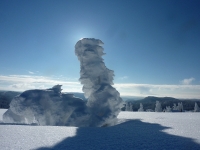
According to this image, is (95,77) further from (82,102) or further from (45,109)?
(45,109)

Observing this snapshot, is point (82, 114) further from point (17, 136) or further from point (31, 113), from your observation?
point (17, 136)

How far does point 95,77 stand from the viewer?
2569 cm

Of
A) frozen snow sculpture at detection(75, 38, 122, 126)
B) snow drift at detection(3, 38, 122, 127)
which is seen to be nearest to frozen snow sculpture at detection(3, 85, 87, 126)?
snow drift at detection(3, 38, 122, 127)

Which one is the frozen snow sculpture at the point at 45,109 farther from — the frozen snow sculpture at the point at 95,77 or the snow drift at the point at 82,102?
the frozen snow sculpture at the point at 95,77

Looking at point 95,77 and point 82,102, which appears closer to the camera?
point 82,102

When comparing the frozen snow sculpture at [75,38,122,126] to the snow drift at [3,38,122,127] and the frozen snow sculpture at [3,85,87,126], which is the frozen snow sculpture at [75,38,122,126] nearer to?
the snow drift at [3,38,122,127]

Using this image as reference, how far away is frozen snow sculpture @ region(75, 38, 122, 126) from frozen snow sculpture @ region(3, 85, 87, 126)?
2.19m

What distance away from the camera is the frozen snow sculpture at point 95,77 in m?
23.7

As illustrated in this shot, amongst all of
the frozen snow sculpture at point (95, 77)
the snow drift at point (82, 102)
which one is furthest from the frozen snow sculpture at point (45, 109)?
the frozen snow sculpture at point (95, 77)

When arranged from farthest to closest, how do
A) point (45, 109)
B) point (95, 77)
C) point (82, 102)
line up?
point (95, 77) < point (82, 102) < point (45, 109)

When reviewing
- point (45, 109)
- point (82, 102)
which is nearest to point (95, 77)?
point (82, 102)

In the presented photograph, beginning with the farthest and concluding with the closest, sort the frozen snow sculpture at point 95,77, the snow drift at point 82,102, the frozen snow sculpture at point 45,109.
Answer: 1. the frozen snow sculpture at point 95,77
2. the snow drift at point 82,102
3. the frozen snow sculpture at point 45,109

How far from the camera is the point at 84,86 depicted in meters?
26.0

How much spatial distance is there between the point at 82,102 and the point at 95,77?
13.4 feet
